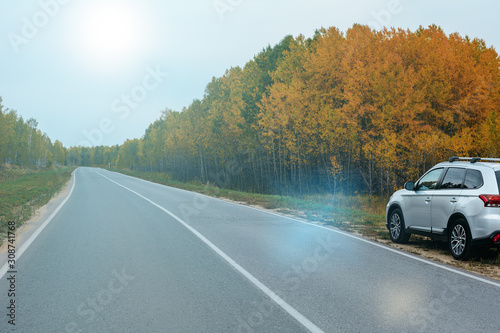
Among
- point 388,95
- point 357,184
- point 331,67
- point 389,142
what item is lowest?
point 357,184

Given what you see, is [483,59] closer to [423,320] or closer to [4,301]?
[423,320]

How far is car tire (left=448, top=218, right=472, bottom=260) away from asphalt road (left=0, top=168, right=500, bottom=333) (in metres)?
0.70

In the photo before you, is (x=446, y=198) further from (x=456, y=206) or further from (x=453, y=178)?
(x=453, y=178)

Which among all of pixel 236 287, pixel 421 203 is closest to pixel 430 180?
pixel 421 203

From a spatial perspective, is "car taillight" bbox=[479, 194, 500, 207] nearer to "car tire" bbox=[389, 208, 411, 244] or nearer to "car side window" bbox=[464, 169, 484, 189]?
"car side window" bbox=[464, 169, 484, 189]

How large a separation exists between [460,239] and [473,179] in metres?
1.16

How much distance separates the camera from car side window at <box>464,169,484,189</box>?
22.0ft

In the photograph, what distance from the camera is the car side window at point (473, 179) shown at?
672 centimetres

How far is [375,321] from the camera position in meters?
3.98

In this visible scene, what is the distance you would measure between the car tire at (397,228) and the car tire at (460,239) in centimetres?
143

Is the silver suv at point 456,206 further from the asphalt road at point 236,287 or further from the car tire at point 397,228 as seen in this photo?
the asphalt road at point 236,287

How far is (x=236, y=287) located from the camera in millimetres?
5160

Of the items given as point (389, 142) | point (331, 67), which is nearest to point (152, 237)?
point (389, 142)

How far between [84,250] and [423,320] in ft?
21.0
